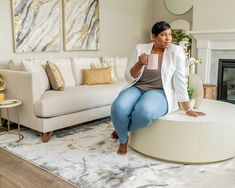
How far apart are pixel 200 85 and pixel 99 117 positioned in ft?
4.50

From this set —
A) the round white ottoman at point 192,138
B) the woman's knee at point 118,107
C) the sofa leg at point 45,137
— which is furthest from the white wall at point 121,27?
the round white ottoman at point 192,138

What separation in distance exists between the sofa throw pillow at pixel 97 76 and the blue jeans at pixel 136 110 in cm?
141

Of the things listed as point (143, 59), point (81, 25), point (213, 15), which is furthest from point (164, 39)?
point (213, 15)

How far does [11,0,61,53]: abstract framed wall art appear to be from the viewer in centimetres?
363

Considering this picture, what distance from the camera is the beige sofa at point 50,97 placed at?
2.83m

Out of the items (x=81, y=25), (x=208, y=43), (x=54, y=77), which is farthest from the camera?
(x=208, y=43)

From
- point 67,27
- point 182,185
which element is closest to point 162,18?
point 67,27

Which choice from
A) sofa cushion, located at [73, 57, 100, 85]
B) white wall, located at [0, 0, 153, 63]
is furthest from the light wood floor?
white wall, located at [0, 0, 153, 63]

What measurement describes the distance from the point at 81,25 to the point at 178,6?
197cm

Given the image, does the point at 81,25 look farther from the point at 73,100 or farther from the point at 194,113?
the point at 194,113

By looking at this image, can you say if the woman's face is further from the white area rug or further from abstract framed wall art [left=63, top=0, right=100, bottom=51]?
abstract framed wall art [left=63, top=0, right=100, bottom=51]

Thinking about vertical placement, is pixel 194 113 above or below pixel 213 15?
below

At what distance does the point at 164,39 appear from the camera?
92.4 inches

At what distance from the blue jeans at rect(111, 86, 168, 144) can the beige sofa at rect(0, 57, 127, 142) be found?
0.81 meters
